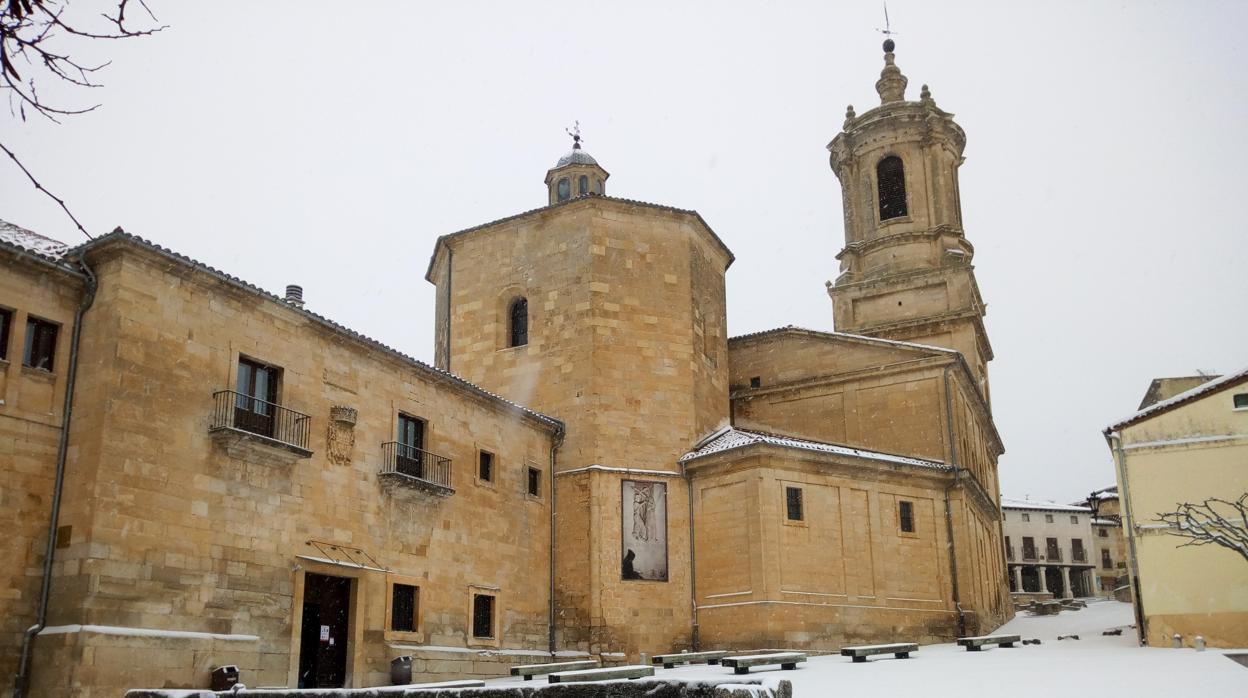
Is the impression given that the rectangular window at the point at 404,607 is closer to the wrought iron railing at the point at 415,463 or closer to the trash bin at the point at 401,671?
the trash bin at the point at 401,671

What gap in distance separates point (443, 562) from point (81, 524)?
7.80m

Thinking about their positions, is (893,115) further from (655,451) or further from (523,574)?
(523,574)

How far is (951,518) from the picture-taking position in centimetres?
2722

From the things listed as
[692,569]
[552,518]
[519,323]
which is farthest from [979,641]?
[519,323]

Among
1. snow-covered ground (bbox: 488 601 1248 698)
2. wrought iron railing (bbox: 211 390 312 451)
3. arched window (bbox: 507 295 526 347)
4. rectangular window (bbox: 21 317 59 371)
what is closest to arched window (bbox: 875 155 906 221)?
arched window (bbox: 507 295 526 347)

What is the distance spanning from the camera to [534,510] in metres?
25.0

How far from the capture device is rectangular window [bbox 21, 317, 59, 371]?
15766 mm

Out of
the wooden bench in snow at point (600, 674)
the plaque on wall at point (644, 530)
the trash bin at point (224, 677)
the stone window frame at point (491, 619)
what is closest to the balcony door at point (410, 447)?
the stone window frame at point (491, 619)

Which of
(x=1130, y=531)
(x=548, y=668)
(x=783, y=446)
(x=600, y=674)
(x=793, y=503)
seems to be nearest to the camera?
(x=600, y=674)

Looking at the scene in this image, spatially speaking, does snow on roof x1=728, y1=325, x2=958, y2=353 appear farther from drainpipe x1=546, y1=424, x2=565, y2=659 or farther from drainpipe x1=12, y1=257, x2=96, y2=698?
drainpipe x1=12, y1=257, x2=96, y2=698

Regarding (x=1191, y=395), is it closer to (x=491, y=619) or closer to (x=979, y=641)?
(x=979, y=641)

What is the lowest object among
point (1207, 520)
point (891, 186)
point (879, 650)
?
point (879, 650)

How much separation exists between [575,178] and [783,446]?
11996 millimetres

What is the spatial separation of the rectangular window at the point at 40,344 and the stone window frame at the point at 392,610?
7098mm
